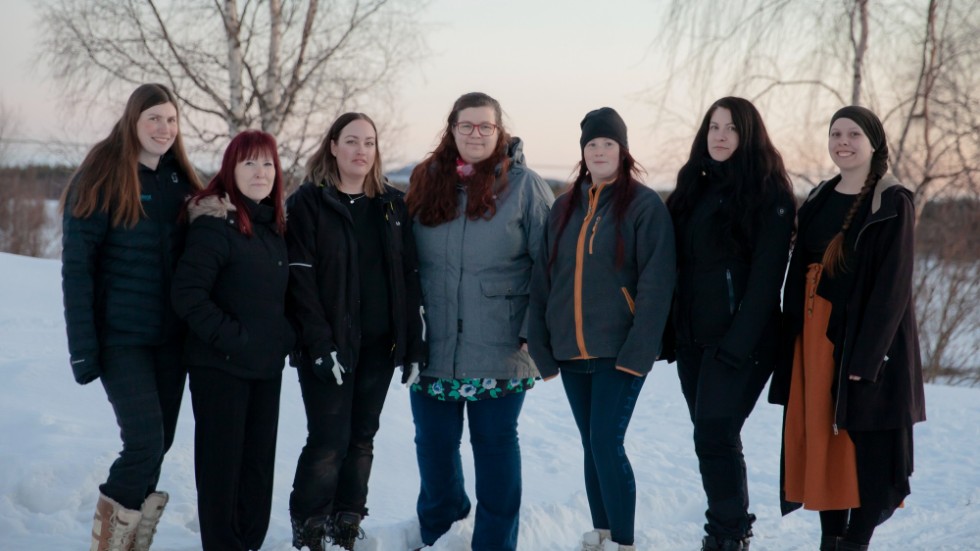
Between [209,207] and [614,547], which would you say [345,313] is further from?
[614,547]

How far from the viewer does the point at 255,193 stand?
3.45 meters

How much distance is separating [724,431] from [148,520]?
7.75ft

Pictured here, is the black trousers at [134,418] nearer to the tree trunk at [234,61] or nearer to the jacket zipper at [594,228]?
the jacket zipper at [594,228]

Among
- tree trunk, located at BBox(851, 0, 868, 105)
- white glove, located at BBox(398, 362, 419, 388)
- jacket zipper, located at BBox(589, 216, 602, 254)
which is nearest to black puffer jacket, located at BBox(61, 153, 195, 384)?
white glove, located at BBox(398, 362, 419, 388)

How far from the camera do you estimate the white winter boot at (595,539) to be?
3.70 meters

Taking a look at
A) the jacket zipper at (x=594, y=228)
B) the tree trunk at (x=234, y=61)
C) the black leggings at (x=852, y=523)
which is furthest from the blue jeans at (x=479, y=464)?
the tree trunk at (x=234, y=61)

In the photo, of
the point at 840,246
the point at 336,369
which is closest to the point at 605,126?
the point at 840,246

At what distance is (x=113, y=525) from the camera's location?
10.9 ft

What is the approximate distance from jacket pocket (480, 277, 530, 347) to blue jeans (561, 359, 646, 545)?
0.29 meters

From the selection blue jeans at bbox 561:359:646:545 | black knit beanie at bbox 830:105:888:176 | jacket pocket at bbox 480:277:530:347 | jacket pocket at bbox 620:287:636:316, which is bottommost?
blue jeans at bbox 561:359:646:545

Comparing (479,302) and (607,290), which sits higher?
(607,290)

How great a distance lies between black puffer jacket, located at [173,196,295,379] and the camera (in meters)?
3.21

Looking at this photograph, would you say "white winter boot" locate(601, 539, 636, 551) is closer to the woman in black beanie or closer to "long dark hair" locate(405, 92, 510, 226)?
the woman in black beanie

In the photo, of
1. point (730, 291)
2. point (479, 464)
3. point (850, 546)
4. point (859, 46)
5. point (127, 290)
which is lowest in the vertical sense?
point (850, 546)
